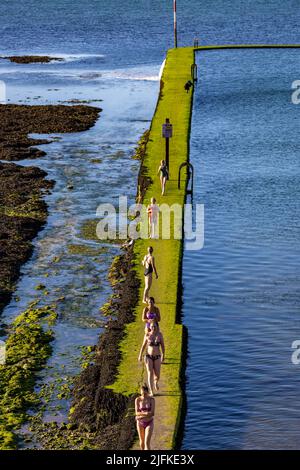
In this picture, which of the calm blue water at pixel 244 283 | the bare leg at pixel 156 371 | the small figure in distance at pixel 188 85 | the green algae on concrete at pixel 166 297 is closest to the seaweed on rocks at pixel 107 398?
the green algae on concrete at pixel 166 297

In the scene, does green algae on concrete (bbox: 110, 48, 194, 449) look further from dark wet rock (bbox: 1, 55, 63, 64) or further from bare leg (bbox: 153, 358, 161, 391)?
dark wet rock (bbox: 1, 55, 63, 64)

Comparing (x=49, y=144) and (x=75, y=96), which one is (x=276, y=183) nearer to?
(x=49, y=144)

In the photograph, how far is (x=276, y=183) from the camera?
6600 centimetres

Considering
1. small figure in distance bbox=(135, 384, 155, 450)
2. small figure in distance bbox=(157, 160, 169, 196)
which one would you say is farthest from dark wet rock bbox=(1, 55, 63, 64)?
small figure in distance bbox=(135, 384, 155, 450)

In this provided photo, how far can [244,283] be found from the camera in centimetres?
4997

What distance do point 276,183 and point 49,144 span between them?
68.7 ft

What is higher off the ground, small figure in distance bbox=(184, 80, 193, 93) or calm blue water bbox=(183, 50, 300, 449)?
small figure in distance bbox=(184, 80, 193, 93)

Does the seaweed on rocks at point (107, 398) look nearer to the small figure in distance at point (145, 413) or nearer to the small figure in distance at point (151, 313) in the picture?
the small figure in distance at point (145, 413)

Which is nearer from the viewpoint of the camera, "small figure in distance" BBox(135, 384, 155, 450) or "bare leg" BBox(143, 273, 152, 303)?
"small figure in distance" BBox(135, 384, 155, 450)

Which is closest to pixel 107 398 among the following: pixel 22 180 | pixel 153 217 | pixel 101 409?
pixel 101 409

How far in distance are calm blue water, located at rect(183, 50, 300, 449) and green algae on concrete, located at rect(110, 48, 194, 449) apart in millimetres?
1225

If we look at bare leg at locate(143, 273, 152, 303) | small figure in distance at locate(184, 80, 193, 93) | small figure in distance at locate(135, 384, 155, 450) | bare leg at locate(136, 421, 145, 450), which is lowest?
bare leg at locate(136, 421, 145, 450)

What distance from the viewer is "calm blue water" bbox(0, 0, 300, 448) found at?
1553 inches
